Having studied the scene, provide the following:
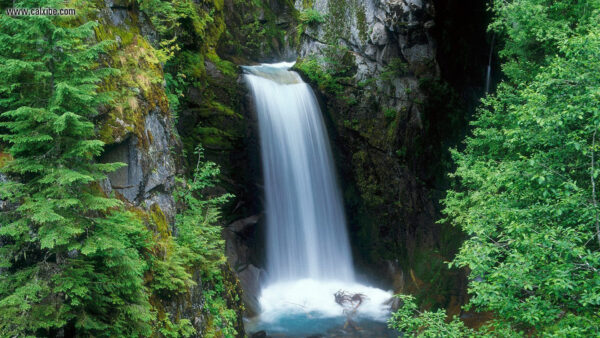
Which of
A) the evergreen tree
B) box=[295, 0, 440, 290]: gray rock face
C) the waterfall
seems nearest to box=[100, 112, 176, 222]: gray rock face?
the evergreen tree

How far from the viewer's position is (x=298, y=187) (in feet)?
52.5

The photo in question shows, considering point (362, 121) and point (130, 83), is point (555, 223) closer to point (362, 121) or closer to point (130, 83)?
point (130, 83)

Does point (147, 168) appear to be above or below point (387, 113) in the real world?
below

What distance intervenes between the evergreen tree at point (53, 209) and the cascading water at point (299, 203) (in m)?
10.6

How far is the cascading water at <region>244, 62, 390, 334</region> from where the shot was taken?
15.5 meters

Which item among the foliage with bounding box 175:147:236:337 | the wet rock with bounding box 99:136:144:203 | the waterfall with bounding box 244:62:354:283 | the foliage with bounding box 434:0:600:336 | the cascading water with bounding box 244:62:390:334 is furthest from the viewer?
the waterfall with bounding box 244:62:354:283

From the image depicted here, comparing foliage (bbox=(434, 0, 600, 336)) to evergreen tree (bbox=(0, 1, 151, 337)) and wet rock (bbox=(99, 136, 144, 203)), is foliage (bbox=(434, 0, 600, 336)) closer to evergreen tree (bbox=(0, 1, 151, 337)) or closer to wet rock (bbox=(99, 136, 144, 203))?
evergreen tree (bbox=(0, 1, 151, 337))

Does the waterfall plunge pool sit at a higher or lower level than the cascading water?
lower

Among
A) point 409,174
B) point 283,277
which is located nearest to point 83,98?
point 283,277

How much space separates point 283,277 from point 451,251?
21.5ft

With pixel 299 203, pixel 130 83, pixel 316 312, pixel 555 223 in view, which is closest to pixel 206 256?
pixel 130 83

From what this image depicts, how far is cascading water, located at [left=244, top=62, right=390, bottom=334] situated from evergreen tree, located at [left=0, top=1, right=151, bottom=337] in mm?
10558

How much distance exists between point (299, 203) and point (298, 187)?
0.67 metres

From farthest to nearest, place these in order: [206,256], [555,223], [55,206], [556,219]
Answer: [206,256] → [556,219] → [555,223] → [55,206]
